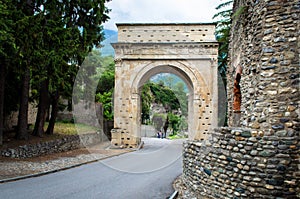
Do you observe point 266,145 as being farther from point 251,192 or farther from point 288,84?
point 288,84

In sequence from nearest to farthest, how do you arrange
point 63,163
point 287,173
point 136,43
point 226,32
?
point 287,173, point 63,163, point 136,43, point 226,32

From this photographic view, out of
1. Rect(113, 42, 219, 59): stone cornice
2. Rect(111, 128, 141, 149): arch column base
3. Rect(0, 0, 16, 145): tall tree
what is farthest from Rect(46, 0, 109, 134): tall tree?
Rect(111, 128, 141, 149): arch column base

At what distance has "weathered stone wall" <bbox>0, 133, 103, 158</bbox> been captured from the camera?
10827 millimetres

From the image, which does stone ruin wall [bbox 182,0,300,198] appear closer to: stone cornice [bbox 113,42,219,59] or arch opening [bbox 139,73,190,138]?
stone cornice [bbox 113,42,219,59]

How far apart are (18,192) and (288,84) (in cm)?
606

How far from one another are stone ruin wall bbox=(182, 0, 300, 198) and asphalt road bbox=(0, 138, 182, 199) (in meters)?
1.79

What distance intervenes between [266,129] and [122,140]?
12376mm

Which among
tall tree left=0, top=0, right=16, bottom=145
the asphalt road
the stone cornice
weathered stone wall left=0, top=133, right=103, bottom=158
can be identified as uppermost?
→ the stone cornice

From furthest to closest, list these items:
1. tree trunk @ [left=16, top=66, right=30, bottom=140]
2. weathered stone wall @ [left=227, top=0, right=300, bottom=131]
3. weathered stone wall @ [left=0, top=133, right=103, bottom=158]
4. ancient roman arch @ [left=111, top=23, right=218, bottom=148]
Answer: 1. ancient roman arch @ [left=111, top=23, right=218, bottom=148]
2. tree trunk @ [left=16, top=66, right=30, bottom=140]
3. weathered stone wall @ [left=0, top=133, right=103, bottom=158]
4. weathered stone wall @ [left=227, top=0, right=300, bottom=131]

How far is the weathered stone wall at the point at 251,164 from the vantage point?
4.12 m

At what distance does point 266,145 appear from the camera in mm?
4262

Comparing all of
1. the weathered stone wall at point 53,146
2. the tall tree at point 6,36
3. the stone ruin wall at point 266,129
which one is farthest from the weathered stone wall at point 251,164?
the weathered stone wall at point 53,146

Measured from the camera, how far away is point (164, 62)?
1695cm

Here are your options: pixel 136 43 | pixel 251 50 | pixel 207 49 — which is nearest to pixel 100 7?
pixel 136 43
